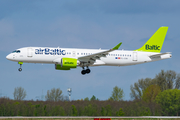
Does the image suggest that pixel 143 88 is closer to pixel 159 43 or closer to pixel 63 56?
pixel 159 43

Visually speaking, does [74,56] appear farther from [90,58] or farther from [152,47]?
[152,47]

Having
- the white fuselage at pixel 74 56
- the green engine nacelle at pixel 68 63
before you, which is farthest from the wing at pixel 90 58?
the green engine nacelle at pixel 68 63

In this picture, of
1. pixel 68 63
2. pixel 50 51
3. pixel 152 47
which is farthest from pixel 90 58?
pixel 152 47

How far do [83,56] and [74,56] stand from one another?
166 centimetres

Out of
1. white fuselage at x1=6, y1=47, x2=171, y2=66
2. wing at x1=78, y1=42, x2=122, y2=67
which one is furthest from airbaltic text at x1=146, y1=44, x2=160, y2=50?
wing at x1=78, y1=42, x2=122, y2=67

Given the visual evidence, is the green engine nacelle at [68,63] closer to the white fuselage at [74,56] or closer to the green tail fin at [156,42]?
the white fuselage at [74,56]

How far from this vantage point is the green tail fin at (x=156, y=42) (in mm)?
57384

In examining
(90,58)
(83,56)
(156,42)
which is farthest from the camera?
(156,42)

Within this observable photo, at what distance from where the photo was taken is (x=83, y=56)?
162 feet

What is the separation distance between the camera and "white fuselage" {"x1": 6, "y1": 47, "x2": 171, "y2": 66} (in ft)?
160

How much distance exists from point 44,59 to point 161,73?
66403mm

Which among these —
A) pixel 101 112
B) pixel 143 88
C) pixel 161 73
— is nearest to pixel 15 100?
pixel 101 112

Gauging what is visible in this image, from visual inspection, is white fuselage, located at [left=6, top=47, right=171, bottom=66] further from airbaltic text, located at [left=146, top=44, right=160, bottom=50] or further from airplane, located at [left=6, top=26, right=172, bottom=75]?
airbaltic text, located at [left=146, top=44, right=160, bottom=50]

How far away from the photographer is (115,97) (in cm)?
10144
